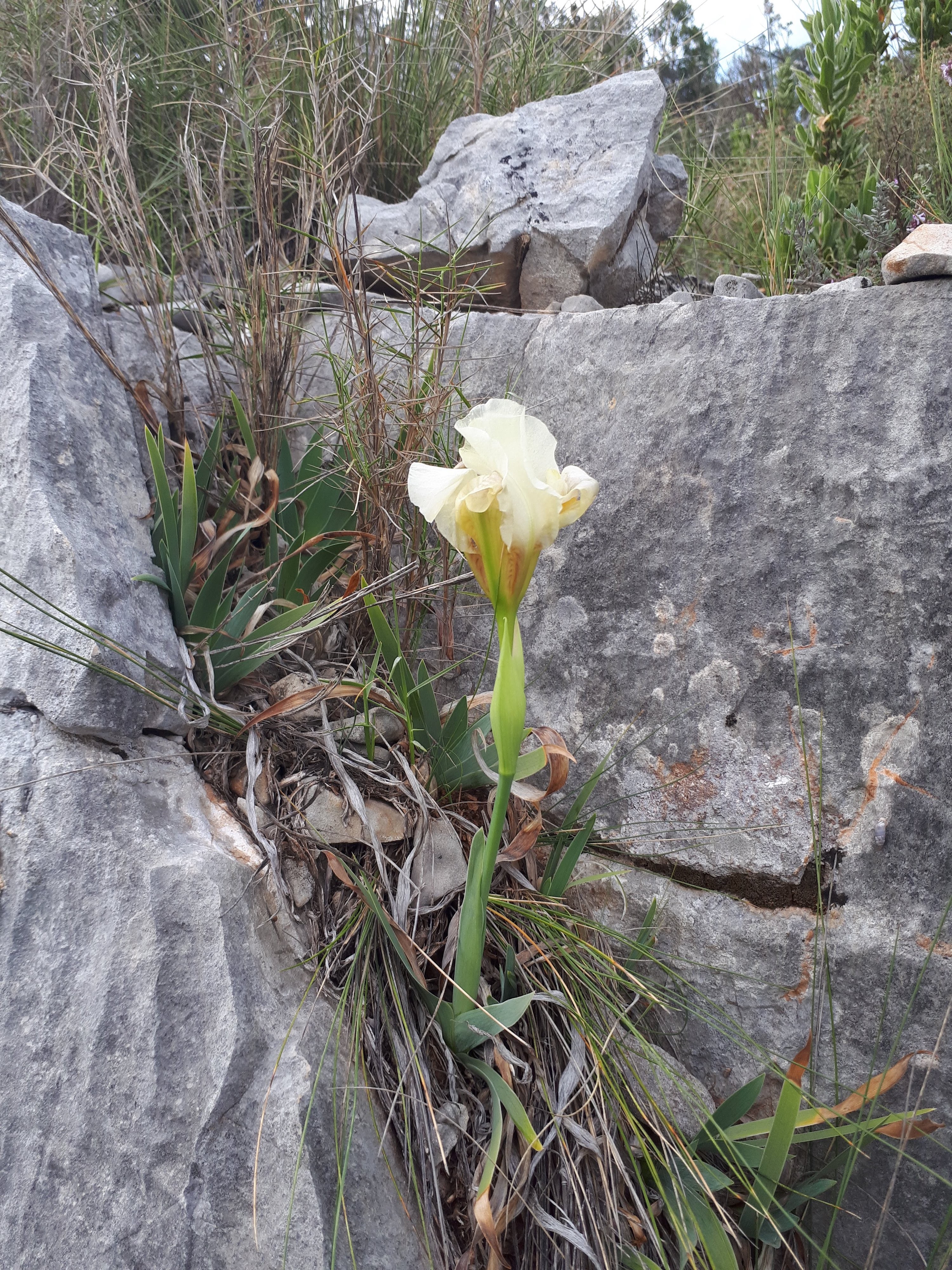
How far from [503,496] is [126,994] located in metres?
0.94

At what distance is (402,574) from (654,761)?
0.60 m

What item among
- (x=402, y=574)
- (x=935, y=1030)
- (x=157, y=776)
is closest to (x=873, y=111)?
(x=402, y=574)

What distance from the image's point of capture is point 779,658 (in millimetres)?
1544

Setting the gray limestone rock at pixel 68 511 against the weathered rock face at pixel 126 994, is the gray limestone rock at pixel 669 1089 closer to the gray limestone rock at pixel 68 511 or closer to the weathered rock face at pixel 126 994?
the weathered rock face at pixel 126 994

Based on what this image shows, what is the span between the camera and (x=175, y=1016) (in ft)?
4.19

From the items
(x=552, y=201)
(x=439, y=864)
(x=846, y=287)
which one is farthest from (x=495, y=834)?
(x=552, y=201)

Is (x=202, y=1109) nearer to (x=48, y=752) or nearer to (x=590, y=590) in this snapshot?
(x=48, y=752)

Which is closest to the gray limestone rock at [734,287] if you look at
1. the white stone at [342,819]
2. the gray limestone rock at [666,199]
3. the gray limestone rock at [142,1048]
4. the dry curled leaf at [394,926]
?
the gray limestone rock at [666,199]

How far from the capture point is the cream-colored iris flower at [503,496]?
975 mm

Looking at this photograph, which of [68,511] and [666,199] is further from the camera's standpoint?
[666,199]

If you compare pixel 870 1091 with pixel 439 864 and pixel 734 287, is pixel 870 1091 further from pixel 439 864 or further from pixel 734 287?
pixel 734 287

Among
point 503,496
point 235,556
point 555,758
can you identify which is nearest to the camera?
point 503,496

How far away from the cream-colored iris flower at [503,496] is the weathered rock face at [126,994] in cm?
75

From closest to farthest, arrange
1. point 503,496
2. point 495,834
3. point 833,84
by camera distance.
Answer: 1. point 503,496
2. point 495,834
3. point 833,84
